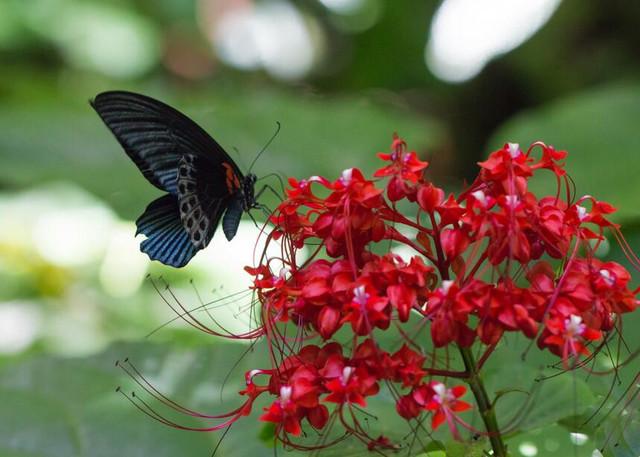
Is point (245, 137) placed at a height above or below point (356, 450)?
above

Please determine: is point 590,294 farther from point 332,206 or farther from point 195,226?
point 195,226

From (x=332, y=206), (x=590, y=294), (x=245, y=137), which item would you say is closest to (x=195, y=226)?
(x=332, y=206)

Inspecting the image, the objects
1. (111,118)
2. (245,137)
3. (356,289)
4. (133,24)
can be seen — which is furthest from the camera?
(133,24)

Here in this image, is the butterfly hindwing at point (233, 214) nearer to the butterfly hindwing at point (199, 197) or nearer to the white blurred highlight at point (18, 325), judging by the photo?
the butterfly hindwing at point (199, 197)

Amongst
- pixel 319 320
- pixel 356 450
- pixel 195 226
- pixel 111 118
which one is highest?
pixel 111 118

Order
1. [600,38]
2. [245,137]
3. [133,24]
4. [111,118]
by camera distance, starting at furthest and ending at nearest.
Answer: [133,24] → [600,38] → [245,137] → [111,118]

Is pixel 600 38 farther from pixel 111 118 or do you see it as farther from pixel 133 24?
pixel 111 118

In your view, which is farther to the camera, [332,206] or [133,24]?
[133,24]

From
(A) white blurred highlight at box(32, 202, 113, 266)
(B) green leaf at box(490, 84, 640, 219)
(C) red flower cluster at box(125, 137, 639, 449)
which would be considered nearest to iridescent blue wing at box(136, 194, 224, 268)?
(C) red flower cluster at box(125, 137, 639, 449)
